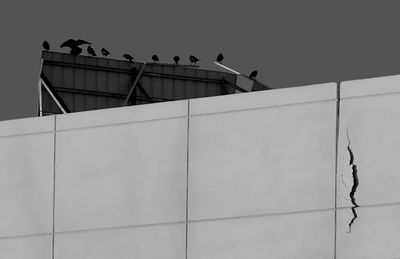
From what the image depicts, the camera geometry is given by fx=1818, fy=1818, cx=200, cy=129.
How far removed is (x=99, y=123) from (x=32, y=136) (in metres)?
1.19

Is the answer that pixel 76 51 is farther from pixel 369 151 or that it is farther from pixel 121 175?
pixel 369 151

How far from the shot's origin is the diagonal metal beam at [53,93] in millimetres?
34178

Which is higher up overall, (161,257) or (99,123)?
(99,123)

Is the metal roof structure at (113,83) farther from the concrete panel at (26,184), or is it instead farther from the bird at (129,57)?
the concrete panel at (26,184)

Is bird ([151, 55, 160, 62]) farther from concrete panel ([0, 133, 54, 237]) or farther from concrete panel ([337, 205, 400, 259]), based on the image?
concrete panel ([337, 205, 400, 259])

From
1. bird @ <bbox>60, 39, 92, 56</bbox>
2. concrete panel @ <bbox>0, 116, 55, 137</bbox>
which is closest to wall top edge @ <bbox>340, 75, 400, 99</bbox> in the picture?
concrete panel @ <bbox>0, 116, 55, 137</bbox>

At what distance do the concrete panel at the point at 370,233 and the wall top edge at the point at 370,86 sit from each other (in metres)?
1.37

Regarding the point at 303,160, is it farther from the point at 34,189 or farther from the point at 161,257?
the point at 34,189

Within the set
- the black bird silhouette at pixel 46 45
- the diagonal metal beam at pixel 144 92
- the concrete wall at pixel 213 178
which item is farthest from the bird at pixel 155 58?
the concrete wall at pixel 213 178

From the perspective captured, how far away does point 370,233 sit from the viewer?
21.2 meters

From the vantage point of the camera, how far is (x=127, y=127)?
79.7 feet

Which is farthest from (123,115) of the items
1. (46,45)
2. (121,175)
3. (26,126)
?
(46,45)

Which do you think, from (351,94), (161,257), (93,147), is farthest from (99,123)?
(351,94)

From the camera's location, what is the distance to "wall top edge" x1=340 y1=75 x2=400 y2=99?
21.2 meters
